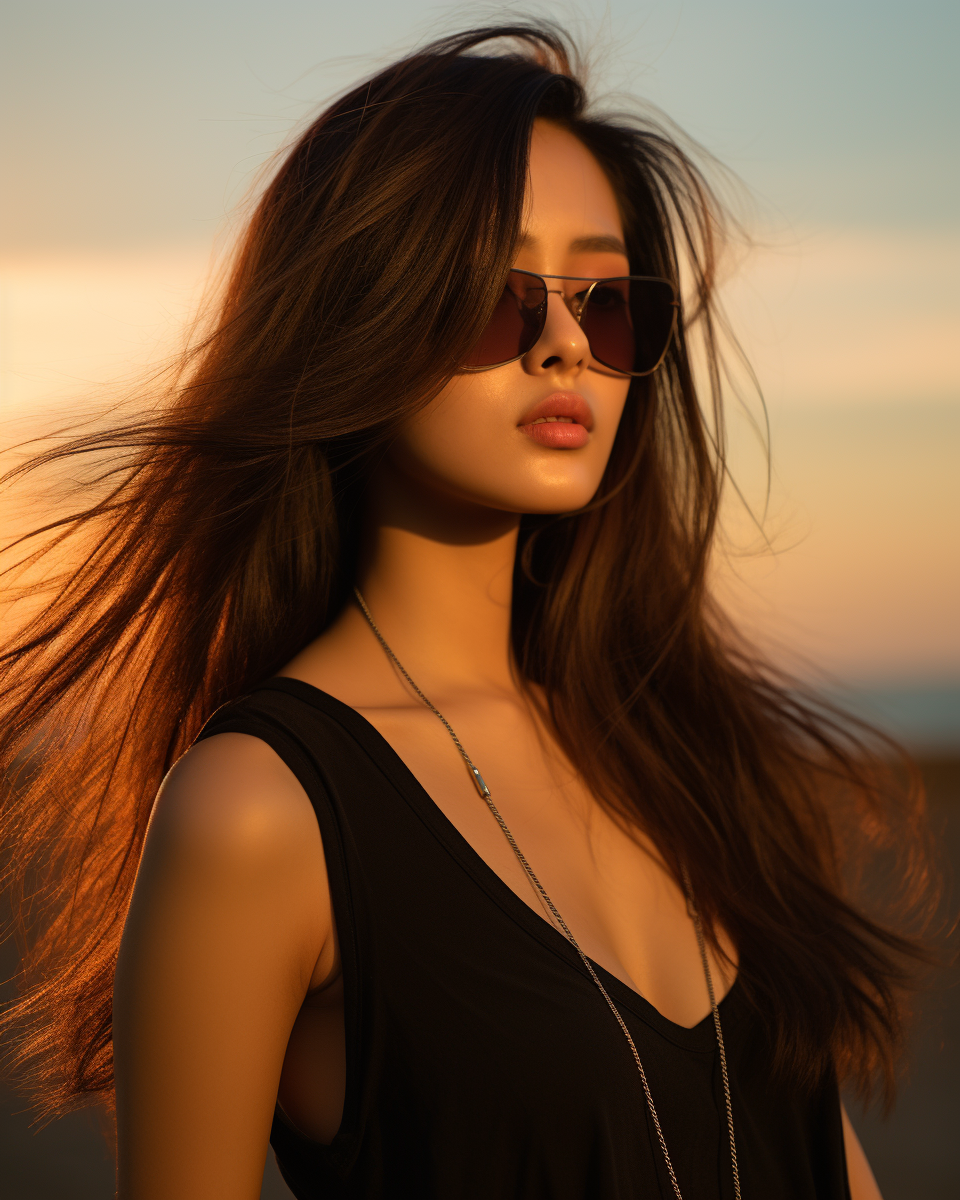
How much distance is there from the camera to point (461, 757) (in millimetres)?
1878

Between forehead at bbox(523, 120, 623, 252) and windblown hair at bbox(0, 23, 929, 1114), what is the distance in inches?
2.5

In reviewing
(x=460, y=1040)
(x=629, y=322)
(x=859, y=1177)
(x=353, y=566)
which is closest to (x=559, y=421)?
(x=629, y=322)

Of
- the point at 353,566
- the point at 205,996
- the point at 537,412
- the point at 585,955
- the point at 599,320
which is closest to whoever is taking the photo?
the point at 205,996

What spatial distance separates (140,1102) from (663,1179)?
2.54 ft

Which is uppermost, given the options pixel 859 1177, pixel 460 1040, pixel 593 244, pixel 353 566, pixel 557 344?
pixel 593 244

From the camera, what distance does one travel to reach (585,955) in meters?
1.62

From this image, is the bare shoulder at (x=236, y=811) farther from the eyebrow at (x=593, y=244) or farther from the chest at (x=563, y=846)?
the eyebrow at (x=593, y=244)

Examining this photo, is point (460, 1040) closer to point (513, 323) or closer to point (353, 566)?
point (353, 566)

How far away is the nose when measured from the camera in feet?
6.05

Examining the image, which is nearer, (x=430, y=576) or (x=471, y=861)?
(x=471, y=861)

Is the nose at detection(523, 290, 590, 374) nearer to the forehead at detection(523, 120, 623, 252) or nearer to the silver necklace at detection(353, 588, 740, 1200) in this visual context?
the forehead at detection(523, 120, 623, 252)

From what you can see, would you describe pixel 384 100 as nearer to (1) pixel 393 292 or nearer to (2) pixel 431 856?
(1) pixel 393 292

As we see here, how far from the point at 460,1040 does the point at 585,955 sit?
10.0 inches

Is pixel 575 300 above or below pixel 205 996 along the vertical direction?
above
